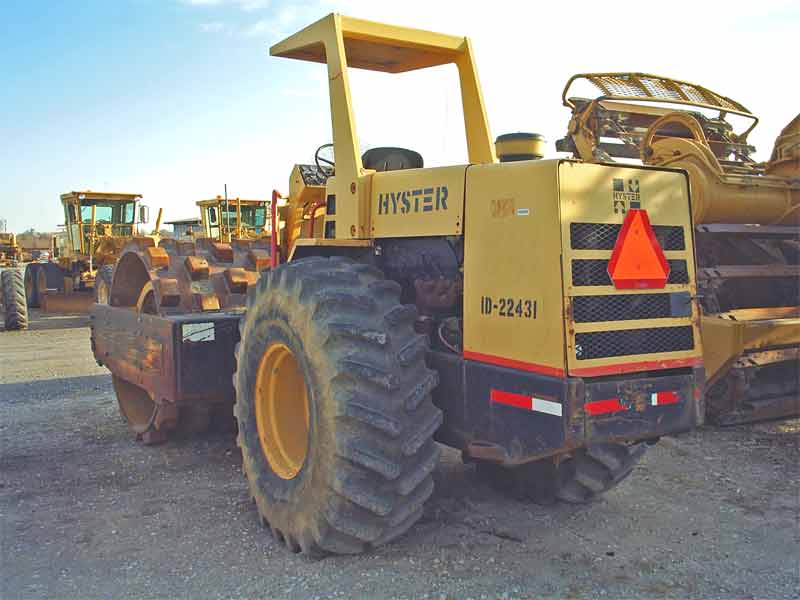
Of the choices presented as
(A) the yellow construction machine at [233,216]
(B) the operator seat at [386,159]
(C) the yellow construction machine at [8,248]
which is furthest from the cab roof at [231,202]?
(B) the operator seat at [386,159]

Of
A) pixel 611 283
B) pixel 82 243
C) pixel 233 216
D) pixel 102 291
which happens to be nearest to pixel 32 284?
pixel 82 243

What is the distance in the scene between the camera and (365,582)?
3.53m

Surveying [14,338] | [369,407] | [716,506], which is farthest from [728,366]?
[14,338]

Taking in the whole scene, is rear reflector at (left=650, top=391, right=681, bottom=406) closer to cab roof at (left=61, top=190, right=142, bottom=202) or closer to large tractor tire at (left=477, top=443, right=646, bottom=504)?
large tractor tire at (left=477, top=443, right=646, bottom=504)

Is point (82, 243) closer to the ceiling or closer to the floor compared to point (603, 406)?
closer to the ceiling

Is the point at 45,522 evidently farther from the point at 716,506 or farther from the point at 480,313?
the point at 716,506

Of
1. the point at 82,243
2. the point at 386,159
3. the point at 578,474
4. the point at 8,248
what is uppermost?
the point at 8,248

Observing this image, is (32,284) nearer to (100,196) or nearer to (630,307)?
(100,196)

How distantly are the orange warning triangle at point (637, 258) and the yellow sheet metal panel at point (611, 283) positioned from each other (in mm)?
33

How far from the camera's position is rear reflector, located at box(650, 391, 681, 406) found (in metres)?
3.49

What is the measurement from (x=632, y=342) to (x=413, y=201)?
4.21 ft

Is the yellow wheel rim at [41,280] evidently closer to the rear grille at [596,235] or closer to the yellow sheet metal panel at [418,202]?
the yellow sheet metal panel at [418,202]

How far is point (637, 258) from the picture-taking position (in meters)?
3.62

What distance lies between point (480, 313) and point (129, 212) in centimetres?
1638
